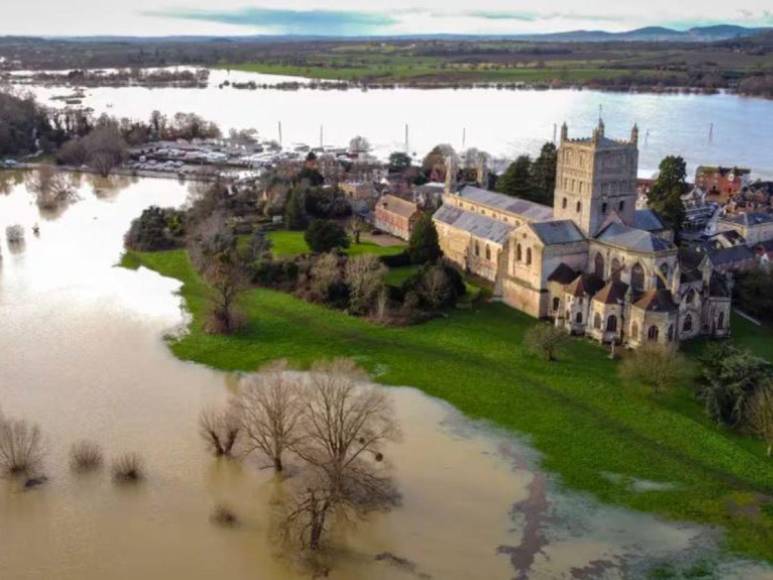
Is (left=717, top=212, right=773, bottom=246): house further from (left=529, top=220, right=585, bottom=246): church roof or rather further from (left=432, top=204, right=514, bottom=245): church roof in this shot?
(left=529, top=220, right=585, bottom=246): church roof

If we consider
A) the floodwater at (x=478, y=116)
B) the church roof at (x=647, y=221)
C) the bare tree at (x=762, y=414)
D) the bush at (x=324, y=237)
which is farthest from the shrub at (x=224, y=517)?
the floodwater at (x=478, y=116)

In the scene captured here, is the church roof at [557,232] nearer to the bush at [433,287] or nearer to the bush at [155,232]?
the bush at [433,287]

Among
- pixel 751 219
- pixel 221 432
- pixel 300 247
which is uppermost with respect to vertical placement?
pixel 751 219

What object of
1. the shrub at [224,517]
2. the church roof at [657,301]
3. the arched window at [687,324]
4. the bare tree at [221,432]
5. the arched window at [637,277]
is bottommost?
the shrub at [224,517]

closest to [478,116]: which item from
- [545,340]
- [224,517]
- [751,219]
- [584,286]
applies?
[751,219]

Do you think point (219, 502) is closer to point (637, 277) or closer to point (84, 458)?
point (84, 458)

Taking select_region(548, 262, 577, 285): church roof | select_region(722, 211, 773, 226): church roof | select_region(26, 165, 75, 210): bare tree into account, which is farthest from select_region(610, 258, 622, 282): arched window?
select_region(26, 165, 75, 210): bare tree
